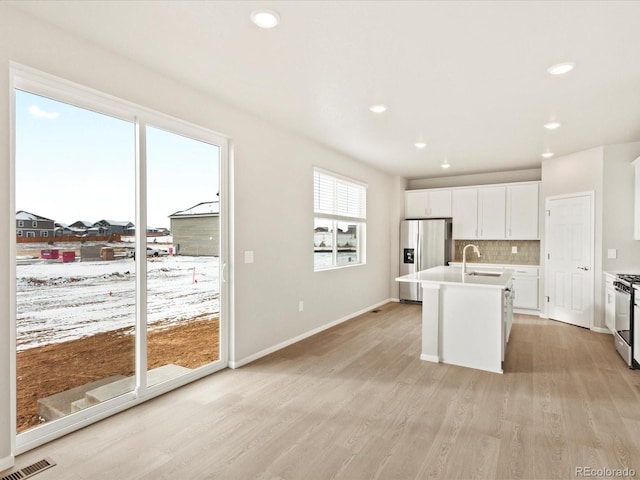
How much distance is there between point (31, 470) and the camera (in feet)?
6.65

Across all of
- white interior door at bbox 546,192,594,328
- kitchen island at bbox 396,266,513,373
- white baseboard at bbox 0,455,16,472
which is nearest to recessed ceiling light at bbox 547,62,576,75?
kitchen island at bbox 396,266,513,373

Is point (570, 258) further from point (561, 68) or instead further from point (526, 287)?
point (561, 68)

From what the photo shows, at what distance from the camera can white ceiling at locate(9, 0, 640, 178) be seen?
206 centimetres

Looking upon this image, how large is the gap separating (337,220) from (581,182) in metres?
3.63

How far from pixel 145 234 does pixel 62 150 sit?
2.59 feet

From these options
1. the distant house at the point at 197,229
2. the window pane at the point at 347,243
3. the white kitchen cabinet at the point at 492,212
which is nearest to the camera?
the distant house at the point at 197,229

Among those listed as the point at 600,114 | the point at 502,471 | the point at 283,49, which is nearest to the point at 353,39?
the point at 283,49

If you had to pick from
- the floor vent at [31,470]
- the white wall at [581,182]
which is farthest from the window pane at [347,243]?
the floor vent at [31,470]

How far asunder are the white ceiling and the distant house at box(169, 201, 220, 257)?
3.53 ft

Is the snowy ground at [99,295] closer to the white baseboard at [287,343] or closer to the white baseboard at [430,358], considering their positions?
the white baseboard at [287,343]

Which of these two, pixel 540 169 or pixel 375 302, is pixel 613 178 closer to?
pixel 540 169

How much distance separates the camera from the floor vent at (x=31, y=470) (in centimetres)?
196

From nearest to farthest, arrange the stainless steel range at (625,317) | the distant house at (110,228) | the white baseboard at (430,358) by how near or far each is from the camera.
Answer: the distant house at (110,228), the stainless steel range at (625,317), the white baseboard at (430,358)

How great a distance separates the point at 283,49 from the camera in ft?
8.11
